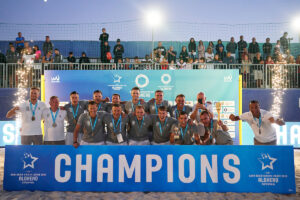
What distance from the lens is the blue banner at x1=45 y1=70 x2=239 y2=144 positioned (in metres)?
9.84

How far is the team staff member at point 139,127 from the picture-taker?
22.2ft

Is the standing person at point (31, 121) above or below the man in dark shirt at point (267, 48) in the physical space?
below

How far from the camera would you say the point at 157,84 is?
32.2 ft

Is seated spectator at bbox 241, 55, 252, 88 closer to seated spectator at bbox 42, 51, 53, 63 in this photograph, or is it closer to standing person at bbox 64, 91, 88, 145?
standing person at bbox 64, 91, 88, 145

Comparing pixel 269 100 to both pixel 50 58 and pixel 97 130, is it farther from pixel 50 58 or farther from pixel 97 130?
pixel 50 58

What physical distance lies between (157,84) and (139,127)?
10.8 feet

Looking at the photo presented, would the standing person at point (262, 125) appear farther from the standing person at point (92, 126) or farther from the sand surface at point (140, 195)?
the standing person at point (92, 126)

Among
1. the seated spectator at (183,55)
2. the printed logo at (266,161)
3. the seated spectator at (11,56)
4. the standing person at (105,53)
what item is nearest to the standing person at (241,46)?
the seated spectator at (183,55)

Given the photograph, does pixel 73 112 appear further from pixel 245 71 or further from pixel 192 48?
pixel 245 71

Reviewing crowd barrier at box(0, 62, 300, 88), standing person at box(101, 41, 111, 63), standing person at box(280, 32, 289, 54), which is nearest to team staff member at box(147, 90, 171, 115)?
crowd barrier at box(0, 62, 300, 88)

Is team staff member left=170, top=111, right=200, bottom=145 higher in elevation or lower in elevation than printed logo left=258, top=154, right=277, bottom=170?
higher

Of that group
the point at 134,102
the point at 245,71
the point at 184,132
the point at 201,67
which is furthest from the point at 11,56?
the point at 245,71

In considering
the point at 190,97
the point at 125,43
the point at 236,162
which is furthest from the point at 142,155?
the point at 125,43

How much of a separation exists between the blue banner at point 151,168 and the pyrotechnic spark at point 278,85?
7.19m
